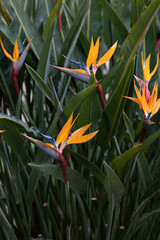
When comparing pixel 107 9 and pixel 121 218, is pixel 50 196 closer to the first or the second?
pixel 121 218

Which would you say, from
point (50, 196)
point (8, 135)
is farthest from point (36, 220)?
point (8, 135)

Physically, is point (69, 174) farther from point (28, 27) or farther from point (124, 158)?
point (28, 27)

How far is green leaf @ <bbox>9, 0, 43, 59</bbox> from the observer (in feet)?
1.86

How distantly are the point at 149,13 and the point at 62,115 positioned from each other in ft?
0.62

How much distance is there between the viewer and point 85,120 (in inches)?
19.2

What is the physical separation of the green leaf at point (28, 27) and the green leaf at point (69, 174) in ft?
0.81

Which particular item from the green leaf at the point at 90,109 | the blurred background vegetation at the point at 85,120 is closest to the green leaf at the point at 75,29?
the blurred background vegetation at the point at 85,120

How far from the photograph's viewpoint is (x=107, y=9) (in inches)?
22.4

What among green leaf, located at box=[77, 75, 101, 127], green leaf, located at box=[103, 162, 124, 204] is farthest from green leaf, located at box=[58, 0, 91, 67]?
green leaf, located at box=[103, 162, 124, 204]

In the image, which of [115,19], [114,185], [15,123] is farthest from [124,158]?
[115,19]

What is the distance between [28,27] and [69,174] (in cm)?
28

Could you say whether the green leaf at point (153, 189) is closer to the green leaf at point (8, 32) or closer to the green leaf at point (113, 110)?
the green leaf at point (113, 110)

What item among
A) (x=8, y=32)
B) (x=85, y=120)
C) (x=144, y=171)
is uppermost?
(x=8, y=32)

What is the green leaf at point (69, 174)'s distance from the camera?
17.0 inches
